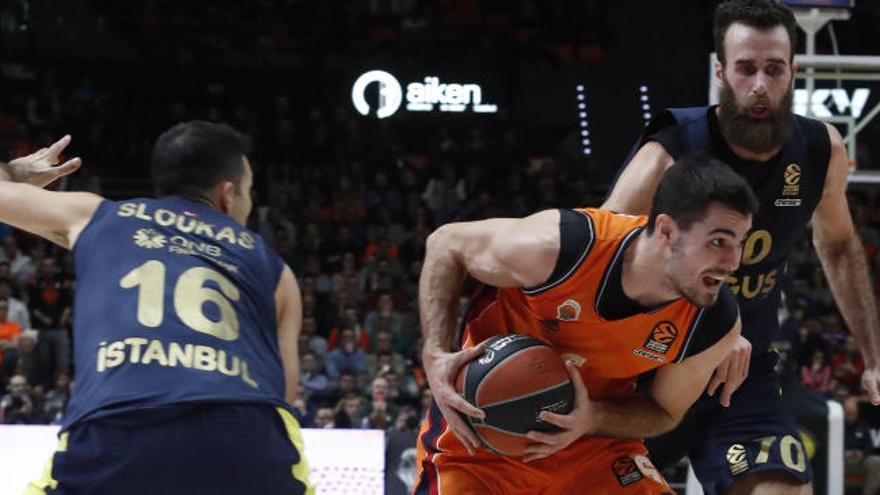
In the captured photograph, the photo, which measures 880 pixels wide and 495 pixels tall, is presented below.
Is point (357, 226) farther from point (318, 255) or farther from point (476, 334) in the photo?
point (476, 334)

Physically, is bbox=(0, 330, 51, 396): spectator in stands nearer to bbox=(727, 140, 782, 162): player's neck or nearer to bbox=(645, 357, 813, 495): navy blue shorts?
bbox=(645, 357, 813, 495): navy blue shorts

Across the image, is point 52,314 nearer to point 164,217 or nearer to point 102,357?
point 164,217

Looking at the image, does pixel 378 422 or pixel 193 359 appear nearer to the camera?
pixel 193 359

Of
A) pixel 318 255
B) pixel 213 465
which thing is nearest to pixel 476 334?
pixel 213 465

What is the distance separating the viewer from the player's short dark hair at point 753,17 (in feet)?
14.3

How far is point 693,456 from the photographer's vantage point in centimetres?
464

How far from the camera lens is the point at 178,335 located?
3148 millimetres

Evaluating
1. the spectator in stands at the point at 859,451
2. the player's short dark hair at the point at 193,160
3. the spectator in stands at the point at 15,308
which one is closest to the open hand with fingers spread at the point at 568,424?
the player's short dark hair at the point at 193,160

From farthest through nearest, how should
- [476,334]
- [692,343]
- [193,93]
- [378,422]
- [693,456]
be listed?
[193,93], [378,422], [693,456], [476,334], [692,343]

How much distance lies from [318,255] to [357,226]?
773 millimetres

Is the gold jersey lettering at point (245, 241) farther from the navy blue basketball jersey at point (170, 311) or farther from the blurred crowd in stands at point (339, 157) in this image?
the blurred crowd in stands at point (339, 157)

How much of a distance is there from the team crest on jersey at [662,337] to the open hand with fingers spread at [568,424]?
0.78 ft

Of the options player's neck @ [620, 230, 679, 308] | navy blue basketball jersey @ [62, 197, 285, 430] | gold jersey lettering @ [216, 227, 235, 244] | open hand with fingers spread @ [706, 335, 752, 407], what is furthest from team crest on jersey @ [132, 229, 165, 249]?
open hand with fingers spread @ [706, 335, 752, 407]

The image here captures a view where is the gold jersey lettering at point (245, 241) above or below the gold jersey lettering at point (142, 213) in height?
below
